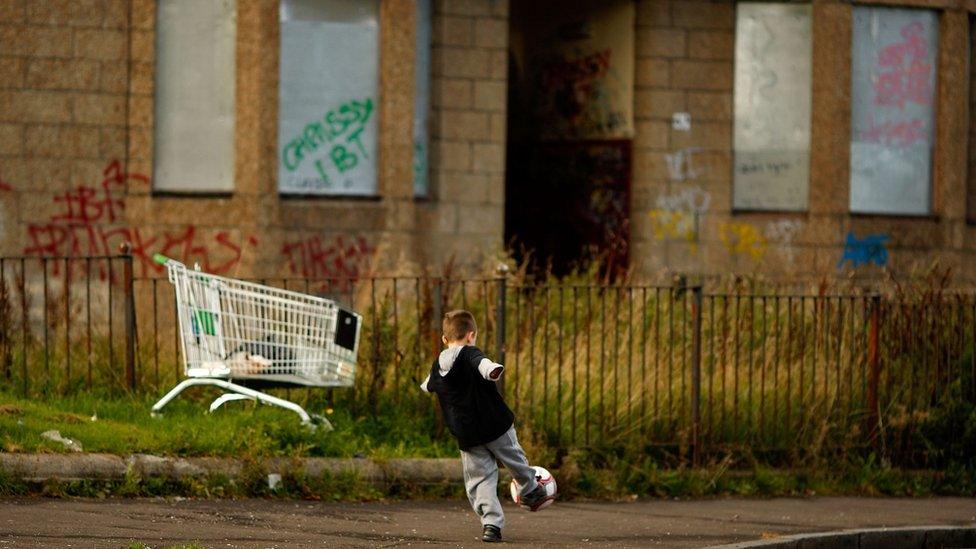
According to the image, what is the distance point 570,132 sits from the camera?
764 inches

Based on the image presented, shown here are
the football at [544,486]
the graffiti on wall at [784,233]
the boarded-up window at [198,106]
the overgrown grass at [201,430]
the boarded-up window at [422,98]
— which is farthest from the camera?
the graffiti on wall at [784,233]

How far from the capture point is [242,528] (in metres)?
8.43

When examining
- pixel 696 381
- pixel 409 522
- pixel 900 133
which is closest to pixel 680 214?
pixel 900 133

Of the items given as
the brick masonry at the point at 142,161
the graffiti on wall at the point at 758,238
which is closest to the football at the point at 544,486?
the brick masonry at the point at 142,161

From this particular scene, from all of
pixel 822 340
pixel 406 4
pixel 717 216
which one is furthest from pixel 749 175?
pixel 822 340

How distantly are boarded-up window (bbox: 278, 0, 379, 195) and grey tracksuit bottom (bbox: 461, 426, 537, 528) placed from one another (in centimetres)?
861

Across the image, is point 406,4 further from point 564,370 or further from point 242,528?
point 242,528

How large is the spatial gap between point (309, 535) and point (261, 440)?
172 cm

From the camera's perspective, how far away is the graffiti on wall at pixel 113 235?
53.7 ft

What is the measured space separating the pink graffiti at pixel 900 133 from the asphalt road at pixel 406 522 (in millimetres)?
8487

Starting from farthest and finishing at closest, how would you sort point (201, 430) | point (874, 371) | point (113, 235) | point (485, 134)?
point (485, 134), point (113, 235), point (874, 371), point (201, 430)

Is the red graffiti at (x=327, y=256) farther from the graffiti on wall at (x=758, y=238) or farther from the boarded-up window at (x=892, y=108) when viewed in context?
the boarded-up window at (x=892, y=108)

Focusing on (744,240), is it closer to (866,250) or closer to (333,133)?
(866,250)

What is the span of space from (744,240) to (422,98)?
389 cm
